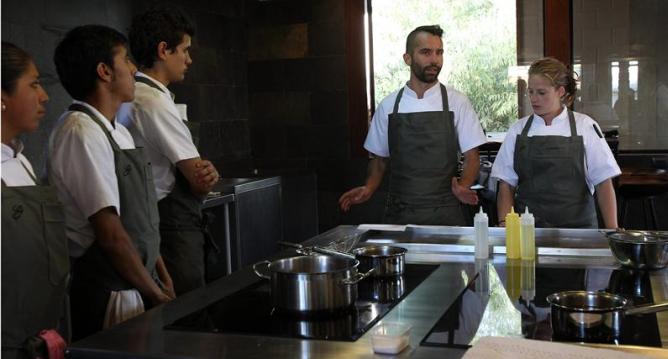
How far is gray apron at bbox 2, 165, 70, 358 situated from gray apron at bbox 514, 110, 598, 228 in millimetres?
2012

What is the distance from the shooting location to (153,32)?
2.40 m

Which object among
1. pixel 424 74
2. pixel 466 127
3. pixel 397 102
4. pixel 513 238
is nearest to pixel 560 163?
pixel 466 127

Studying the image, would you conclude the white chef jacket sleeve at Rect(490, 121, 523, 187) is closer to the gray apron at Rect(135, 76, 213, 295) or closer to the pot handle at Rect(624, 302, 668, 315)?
the gray apron at Rect(135, 76, 213, 295)

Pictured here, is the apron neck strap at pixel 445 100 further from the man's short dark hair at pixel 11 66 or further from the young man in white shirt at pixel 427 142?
the man's short dark hair at pixel 11 66

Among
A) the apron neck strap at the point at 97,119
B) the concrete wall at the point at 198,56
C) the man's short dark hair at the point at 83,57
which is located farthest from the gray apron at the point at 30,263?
the concrete wall at the point at 198,56

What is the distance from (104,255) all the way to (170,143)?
0.45 m

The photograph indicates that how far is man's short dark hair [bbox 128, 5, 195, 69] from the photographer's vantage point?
241 cm

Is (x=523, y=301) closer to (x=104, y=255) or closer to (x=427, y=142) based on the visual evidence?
(x=104, y=255)

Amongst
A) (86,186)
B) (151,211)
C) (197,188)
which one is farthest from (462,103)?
(86,186)

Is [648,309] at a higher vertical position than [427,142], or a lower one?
lower

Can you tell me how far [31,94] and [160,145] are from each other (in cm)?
54

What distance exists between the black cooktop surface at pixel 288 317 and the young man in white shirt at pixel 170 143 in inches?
27.1

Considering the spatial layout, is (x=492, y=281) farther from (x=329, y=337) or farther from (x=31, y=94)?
(x=31, y=94)

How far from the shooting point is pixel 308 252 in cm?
210
